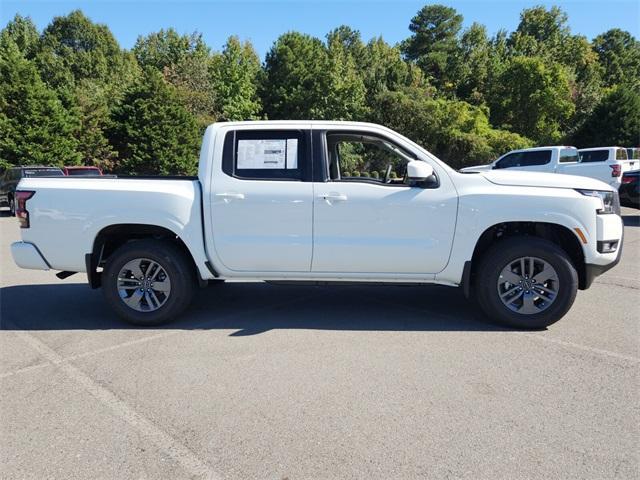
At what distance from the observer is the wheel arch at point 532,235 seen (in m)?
4.79

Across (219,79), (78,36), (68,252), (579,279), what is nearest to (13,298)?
(68,252)

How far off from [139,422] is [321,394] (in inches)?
47.8

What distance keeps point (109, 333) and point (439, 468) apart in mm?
3516

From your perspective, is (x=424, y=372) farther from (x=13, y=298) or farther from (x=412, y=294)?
(x=13, y=298)

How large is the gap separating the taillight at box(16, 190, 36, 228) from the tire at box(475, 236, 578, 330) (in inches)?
176

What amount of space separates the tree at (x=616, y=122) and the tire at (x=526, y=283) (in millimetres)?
35662

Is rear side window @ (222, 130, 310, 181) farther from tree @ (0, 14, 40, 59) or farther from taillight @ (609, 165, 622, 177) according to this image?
tree @ (0, 14, 40, 59)

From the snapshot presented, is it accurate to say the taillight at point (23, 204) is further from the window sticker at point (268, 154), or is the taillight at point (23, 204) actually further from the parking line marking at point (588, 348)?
the parking line marking at point (588, 348)

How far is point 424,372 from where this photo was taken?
12.7ft

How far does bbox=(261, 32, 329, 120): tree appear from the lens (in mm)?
41719

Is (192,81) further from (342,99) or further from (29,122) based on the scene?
(29,122)

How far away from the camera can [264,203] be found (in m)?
4.78

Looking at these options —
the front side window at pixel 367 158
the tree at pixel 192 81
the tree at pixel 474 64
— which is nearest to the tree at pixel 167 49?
the tree at pixel 192 81

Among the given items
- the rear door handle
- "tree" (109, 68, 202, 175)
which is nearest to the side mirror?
the rear door handle
